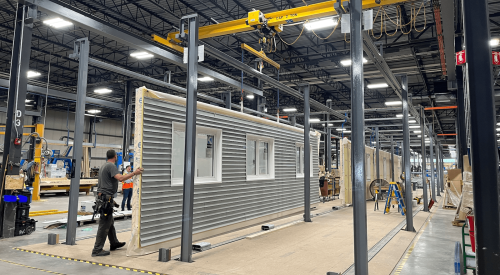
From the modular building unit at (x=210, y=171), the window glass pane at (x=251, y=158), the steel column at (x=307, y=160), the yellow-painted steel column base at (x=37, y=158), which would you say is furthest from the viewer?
the yellow-painted steel column base at (x=37, y=158)

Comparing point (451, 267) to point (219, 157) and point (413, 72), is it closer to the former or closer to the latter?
point (219, 157)

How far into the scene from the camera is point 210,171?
293 inches

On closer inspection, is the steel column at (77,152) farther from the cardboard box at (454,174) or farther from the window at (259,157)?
the cardboard box at (454,174)

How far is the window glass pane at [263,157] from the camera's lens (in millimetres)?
9391

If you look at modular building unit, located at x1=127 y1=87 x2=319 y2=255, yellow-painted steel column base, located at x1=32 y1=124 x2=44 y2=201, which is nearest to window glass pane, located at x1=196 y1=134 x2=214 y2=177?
modular building unit, located at x1=127 y1=87 x2=319 y2=255

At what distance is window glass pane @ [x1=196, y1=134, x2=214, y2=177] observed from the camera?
23.6ft

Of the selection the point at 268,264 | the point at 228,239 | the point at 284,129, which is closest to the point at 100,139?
the point at 284,129

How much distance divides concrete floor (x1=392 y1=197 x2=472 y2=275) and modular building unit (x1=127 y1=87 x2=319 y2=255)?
12.5 feet

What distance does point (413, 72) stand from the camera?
661 inches

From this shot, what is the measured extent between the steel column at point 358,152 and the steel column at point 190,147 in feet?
8.43

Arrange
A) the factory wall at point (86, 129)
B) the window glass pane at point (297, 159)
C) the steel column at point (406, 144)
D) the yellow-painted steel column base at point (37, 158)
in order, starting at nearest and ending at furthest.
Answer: the steel column at point (406, 144) < the window glass pane at point (297, 159) < the yellow-painted steel column base at point (37, 158) < the factory wall at point (86, 129)

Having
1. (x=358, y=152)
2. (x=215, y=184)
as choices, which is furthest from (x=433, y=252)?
(x=215, y=184)

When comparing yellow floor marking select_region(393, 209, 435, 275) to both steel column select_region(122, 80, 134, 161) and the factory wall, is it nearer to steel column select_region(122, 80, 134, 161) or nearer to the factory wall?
steel column select_region(122, 80, 134, 161)

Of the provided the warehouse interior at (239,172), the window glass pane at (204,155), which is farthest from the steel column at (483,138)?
the window glass pane at (204,155)
